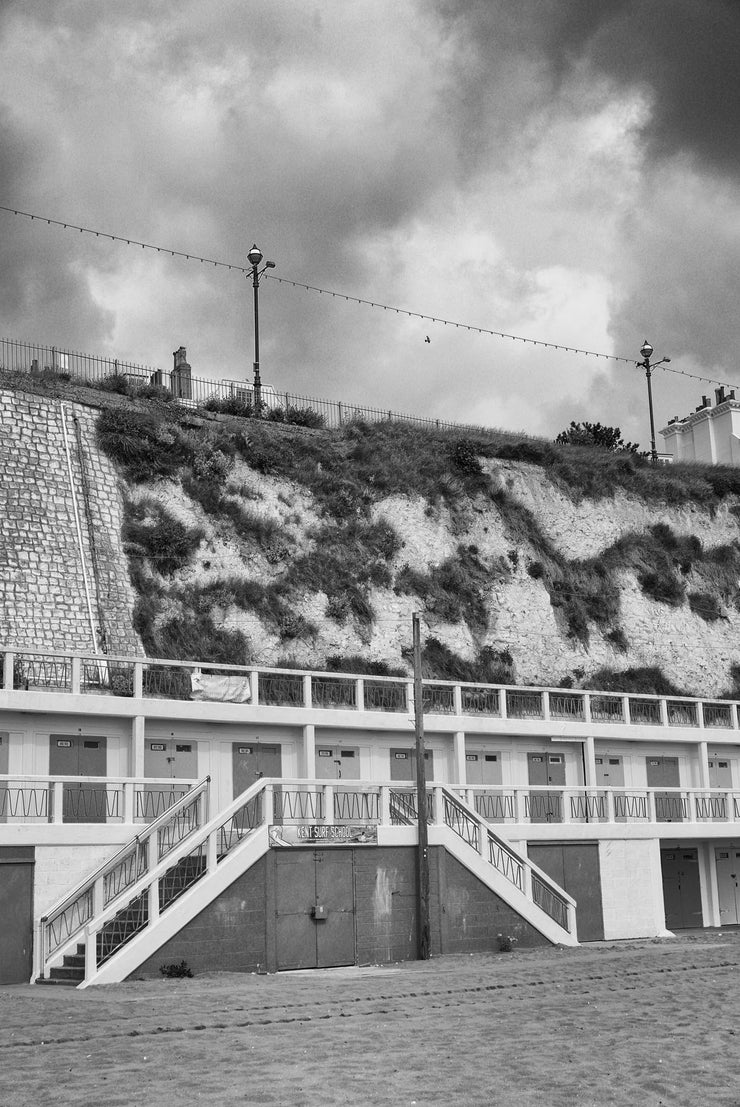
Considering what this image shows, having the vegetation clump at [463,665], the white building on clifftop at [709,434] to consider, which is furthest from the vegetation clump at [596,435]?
the vegetation clump at [463,665]

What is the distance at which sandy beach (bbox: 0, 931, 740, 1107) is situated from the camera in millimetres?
12531

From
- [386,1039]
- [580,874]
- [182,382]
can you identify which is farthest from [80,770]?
[182,382]

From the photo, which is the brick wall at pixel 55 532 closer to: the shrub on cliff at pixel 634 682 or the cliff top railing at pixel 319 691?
the cliff top railing at pixel 319 691

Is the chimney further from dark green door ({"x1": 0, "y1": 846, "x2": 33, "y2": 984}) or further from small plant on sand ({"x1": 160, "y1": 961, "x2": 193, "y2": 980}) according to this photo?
small plant on sand ({"x1": 160, "y1": 961, "x2": 193, "y2": 980})

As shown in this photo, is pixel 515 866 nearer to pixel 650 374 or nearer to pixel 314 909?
pixel 314 909

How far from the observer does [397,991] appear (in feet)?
64.5

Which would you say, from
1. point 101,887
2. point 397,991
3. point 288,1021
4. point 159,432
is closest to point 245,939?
point 101,887

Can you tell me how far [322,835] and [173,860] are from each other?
148 inches

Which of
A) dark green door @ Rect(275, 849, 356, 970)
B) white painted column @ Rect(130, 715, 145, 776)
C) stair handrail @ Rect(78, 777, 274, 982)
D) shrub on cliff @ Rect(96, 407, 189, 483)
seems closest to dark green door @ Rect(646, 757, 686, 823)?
dark green door @ Rect(275, 849, 356, 970)

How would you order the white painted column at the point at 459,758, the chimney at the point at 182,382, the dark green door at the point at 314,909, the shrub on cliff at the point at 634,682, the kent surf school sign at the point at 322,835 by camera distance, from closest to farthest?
the dark green door at the point at 314,909 → the kent surf school sign at the point at 322,835 → the white painted column at the point at 459,758 → the shrub on cliff at the point at 634,682 → the chimney at the point at 182,382

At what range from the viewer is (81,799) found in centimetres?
2597

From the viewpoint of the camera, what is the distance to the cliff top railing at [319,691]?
30.7 meters

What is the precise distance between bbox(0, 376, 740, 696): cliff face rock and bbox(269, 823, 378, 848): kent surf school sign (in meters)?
13.2

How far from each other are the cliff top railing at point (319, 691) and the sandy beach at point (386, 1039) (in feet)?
32.2
